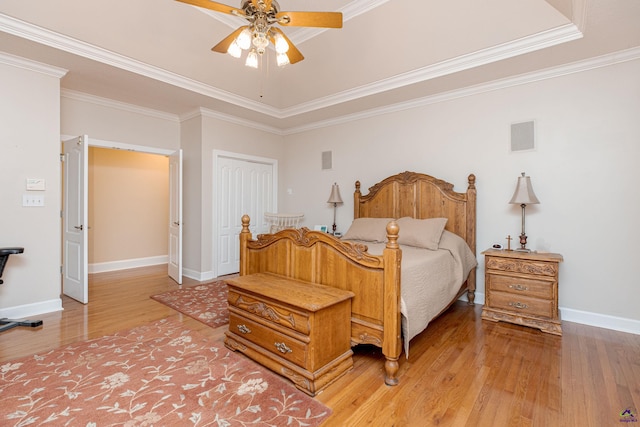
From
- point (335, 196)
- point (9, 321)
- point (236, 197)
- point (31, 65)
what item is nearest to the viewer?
point (9, 321)

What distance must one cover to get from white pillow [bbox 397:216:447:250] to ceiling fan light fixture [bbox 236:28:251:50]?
2.40m

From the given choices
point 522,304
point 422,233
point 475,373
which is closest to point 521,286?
point 522,304

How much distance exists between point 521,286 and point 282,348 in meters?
2.45

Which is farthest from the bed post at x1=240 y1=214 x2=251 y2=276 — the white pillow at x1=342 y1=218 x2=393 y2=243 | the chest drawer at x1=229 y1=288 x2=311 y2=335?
the white pillow at x1=342 y1=218 x2=393 y2=243

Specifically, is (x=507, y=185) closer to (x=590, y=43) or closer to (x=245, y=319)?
(x=590, y=43)

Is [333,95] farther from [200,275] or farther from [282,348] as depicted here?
[282,348]

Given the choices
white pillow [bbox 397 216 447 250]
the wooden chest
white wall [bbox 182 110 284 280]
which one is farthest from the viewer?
white wall [bbox 182 110 284 280]

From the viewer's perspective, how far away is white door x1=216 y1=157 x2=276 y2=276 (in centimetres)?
502

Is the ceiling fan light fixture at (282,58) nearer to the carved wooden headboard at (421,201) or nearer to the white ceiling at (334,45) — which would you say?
the white ceiling at (334,45)

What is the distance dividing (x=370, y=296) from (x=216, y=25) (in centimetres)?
336

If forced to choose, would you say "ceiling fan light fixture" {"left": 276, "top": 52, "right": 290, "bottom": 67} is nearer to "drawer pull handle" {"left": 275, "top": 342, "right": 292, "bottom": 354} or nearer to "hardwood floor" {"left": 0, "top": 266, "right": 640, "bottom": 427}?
"drawer pull handle" {"left": 275, "top": 342, "right": 292, "bottom": 354}

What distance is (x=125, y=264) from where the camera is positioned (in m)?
5.74

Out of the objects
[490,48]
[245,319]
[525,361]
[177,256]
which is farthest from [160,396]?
[490,48]

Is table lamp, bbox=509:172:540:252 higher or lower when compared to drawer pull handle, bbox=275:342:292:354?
higher
